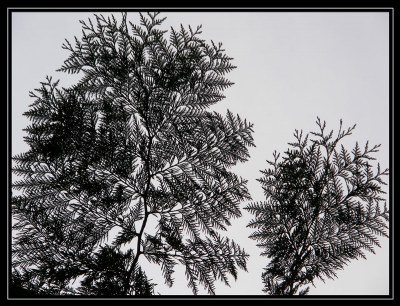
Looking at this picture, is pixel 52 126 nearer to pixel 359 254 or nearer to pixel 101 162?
pixel 101 162

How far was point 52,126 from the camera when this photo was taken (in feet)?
12.2

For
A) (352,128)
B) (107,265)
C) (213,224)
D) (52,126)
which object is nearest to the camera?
(107,265)

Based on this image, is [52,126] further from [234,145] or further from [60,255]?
[234,145]

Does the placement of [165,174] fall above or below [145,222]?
above

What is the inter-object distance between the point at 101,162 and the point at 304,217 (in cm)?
254

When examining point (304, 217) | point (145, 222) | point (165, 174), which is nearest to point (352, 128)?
point (304, 217)

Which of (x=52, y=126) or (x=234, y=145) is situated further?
(x=234, y=145)

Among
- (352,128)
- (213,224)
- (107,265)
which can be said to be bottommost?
(107,265)

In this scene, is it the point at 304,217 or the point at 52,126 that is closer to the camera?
the point at 52,126
